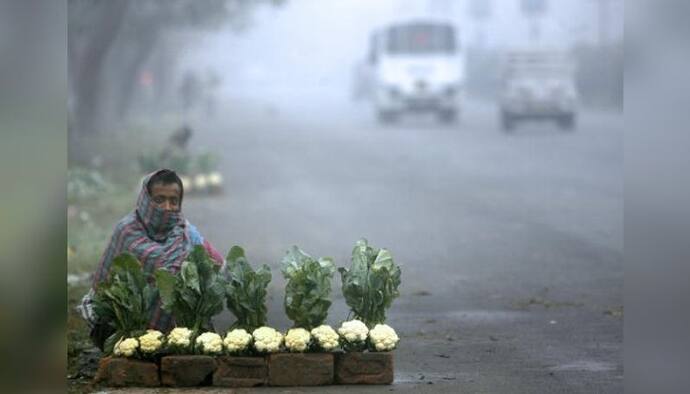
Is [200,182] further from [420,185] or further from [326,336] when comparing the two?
[326,336]

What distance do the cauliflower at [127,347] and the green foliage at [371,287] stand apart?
114 cm

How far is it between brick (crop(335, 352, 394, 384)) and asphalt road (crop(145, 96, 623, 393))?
0.10 m

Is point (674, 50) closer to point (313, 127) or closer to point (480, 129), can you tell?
point (480, 129)

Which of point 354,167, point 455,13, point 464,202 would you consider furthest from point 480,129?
point 455,13

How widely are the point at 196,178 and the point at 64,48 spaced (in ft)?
49.7

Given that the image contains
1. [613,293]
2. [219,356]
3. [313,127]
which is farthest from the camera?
[313,127]

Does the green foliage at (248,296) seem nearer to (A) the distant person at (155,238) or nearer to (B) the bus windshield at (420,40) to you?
(A) the distant person at (155,238)

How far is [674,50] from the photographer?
246 inches

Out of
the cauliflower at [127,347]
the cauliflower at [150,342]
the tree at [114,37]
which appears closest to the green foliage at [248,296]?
the cauliflower at [150,342]

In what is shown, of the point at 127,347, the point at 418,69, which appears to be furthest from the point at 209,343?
the point at 418,69

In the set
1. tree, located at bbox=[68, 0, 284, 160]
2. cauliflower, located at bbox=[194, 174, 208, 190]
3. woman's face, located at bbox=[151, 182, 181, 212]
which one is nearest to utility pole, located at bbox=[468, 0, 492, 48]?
tree, located at bbox=[68, 0, 284, 160]

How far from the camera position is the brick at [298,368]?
306 inches

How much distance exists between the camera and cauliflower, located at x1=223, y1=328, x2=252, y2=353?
7.71 metres

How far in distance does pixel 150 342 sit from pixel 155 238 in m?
0.92
